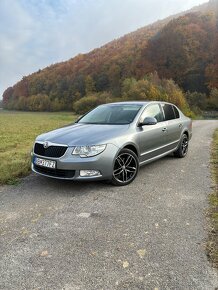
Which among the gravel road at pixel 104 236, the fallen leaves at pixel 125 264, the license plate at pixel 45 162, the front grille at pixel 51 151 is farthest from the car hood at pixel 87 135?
the fallen leaves at pixel 125 264

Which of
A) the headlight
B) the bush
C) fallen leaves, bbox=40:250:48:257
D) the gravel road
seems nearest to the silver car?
the headlight

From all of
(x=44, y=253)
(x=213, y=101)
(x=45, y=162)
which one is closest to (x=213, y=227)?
(x=44, y=253)

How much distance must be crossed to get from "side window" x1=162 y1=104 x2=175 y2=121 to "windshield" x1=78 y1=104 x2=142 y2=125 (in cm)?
105

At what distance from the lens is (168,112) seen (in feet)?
23.5

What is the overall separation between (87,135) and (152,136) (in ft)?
5.36

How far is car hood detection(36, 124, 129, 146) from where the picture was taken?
4.91 m

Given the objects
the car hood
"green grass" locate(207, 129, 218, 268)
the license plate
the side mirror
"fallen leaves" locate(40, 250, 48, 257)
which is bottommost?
"green grass" locate(207, 129, 218, 268)

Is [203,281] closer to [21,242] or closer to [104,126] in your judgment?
[21,242]

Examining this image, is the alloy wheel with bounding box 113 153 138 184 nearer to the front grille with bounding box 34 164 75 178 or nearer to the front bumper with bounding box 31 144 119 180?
the front bumper with bounding box 31 144 119 180

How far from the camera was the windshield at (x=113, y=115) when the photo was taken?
5930 mm

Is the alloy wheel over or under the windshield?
under

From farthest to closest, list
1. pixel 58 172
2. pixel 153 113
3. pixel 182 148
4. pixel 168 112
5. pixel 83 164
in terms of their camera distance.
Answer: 1. pixel 182 148
2. pixel 168 112
3. pixel 153 113
4. pixel 58 172
5. pixel 83 164

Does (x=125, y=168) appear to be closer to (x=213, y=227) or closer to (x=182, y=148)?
(x=213, y=227)

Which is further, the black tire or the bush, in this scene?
the bush
